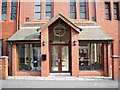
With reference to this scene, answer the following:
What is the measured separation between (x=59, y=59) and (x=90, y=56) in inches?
105

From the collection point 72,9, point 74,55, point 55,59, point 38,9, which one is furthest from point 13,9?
point 74,55

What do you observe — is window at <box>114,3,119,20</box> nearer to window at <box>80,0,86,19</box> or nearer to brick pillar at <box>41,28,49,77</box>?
window at <box>80,0,86,19</box>

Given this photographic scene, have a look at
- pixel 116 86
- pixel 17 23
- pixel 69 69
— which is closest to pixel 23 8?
pixel 17 23

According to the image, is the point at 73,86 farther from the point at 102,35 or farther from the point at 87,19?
the point at 87,19

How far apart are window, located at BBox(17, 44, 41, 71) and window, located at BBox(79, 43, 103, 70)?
366 centimetres

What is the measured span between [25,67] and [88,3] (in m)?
8.73

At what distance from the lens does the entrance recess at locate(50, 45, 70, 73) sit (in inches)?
492

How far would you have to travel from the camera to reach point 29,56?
12969mm

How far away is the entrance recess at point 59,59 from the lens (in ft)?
41.0

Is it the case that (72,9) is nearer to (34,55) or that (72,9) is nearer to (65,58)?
(65,58)

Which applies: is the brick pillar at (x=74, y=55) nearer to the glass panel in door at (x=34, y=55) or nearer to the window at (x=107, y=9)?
the glass panel in door at (x=34, y=55)

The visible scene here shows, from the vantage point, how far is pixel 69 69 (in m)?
Result: 12.5

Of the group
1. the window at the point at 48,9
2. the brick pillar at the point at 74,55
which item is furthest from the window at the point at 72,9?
the brick pillar at the point at 74,55

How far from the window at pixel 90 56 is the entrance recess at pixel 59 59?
47.1 inches
